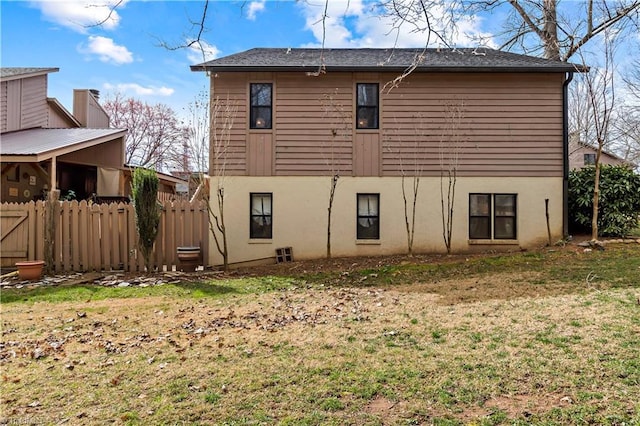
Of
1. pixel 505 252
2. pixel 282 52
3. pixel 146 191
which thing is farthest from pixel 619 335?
pixel 282 52

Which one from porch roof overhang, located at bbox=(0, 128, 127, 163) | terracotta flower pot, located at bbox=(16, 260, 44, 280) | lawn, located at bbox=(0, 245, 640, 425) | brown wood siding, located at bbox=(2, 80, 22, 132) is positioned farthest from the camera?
brown wood siding, located at bbox=(2, 80, 22, 132)

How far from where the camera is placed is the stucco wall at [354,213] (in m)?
10.6

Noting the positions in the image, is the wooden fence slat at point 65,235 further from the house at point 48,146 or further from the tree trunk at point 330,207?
the tree trunk at point 330,207

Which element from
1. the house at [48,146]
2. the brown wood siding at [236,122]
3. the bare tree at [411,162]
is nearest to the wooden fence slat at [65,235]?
the house at [48,146]

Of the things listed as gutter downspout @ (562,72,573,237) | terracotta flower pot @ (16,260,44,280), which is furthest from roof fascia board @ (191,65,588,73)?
terracotta flower pot @ (16,260,44,280)

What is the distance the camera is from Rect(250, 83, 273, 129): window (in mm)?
10734

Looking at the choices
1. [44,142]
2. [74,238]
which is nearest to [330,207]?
[74,238]

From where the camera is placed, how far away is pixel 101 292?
24.3 feet

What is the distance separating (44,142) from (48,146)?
3.69ft

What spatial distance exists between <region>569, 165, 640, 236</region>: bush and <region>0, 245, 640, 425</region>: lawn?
12.5 ft

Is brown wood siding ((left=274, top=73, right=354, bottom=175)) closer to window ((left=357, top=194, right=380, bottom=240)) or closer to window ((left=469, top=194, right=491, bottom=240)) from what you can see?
window ((left=357, top=194, right=380, bottom=240))

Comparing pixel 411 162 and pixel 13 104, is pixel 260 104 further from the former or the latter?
pixel 13 104

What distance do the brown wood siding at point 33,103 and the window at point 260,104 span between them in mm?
10376

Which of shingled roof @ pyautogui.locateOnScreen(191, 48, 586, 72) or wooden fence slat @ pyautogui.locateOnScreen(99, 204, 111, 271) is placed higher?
shingled roof @ pyautogui.locateOnScreen(191, 48, 586, 72)
